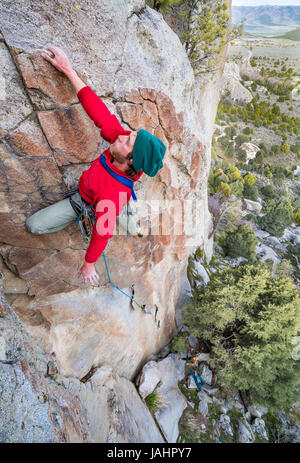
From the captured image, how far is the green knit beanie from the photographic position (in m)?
2.24

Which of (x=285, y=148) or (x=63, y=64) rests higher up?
(x=63, y=64)

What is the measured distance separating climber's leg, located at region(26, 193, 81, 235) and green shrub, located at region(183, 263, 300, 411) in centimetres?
659

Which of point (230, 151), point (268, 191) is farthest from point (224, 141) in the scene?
point (268, 191)

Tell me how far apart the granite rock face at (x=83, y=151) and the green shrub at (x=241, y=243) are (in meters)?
12.5

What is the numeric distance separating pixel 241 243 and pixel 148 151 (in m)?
16.9

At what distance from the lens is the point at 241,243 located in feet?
57.8

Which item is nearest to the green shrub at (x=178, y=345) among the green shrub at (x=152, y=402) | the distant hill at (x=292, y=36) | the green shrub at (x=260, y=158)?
the green shrub at (x=152, y=402)

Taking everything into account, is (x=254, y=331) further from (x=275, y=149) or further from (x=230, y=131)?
(x=275, y=149)

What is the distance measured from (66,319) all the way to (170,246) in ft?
10.6

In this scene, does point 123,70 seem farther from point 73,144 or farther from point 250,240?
point 250,240

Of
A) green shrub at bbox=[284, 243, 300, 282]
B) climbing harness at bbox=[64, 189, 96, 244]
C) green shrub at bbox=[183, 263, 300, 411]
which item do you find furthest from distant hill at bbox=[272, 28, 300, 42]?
climbing harness at bbox=[64, 189, 96, 244]

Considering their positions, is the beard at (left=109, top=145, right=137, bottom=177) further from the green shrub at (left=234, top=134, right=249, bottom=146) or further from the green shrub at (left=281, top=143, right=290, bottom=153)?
the green shrub at (left=281, top=143, right=290, bottom=153)

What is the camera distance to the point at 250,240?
17.8 metres
